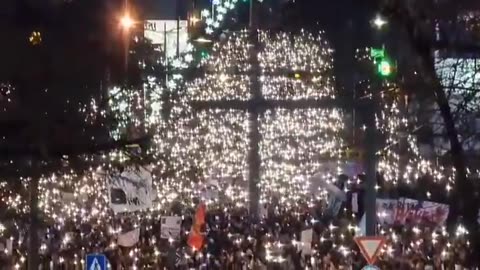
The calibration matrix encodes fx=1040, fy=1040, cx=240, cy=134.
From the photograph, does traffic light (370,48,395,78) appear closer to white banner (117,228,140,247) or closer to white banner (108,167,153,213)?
white banner (108,167,153,213)

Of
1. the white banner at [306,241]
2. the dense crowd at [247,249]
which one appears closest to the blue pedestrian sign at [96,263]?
the dense crowd at [247,249]

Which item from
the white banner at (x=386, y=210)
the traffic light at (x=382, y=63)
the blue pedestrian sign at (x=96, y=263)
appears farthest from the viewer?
the white banner at (x=386, y=210)

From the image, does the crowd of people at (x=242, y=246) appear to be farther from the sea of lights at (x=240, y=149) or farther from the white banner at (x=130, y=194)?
the white banner at (x=130, y=194)

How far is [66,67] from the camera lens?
742cm

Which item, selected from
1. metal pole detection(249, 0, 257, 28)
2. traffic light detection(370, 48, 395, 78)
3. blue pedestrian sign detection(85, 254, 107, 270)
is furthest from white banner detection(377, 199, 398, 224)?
traffic light detection(370, 48, 395, 78)

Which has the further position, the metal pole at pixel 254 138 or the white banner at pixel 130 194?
the metal pole at pixel 254 138

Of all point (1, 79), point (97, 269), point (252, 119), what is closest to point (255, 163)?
point (252, 119)

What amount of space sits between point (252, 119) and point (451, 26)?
22.6 meters

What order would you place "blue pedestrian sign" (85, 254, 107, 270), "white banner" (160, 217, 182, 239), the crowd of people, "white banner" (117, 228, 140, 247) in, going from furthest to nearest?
1. "white banner" (160, 217, 182, 239)
2. "white banner" (117, 228, 140, 247)
3. the crowd of people
4. "blue pedestrian sign" (85, 254, 107, 270)

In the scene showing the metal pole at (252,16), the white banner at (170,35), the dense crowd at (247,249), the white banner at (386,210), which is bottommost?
the dense crowd at (247,249)

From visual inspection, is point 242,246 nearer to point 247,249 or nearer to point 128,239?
point 247,249

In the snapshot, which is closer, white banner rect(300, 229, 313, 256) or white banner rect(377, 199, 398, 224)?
white banner rect(377, 199, 398, 224)

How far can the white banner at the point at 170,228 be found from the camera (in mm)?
19766

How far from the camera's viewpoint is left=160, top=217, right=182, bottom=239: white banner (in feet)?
64.8
